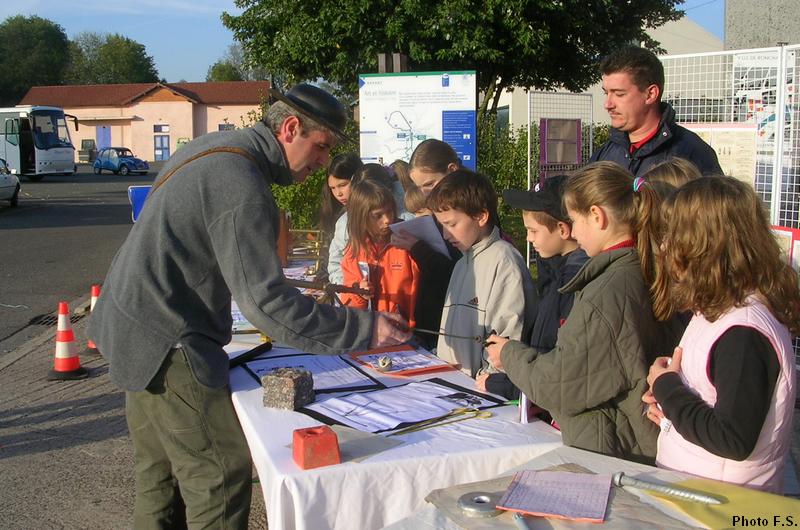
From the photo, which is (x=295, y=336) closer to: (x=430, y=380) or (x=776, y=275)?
(x=430, y=380)

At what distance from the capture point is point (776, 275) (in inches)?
77.2

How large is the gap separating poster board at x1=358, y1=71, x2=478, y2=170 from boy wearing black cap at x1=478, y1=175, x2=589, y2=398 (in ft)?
13.4

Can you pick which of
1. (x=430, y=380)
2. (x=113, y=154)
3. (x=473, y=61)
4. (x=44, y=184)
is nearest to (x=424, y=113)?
(x=430, y=380)

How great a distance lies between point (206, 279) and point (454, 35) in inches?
619

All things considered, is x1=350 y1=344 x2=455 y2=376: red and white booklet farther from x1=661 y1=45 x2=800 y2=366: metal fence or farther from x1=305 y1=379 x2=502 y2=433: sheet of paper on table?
x1=661 y1=45 x2=800 y2=366: metal fence

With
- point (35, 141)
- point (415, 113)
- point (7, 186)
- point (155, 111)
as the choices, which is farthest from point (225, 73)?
point (415, 113)

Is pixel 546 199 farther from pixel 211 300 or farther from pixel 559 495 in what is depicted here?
pixel 559 495

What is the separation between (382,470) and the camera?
6.90 feet

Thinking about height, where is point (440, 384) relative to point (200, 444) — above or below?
above

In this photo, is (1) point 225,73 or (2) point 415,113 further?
(1) point 225,73

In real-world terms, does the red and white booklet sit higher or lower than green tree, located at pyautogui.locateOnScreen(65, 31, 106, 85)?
lower

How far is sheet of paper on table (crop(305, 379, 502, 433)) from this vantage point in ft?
7.94

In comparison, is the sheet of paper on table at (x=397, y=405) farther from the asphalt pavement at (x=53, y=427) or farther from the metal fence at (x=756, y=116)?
the metal fence at (x=756, y=116)

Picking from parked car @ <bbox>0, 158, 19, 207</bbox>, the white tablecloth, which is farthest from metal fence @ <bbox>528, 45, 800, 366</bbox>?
parked car @ <bbox>0, 158, 19, 207</bbox>
